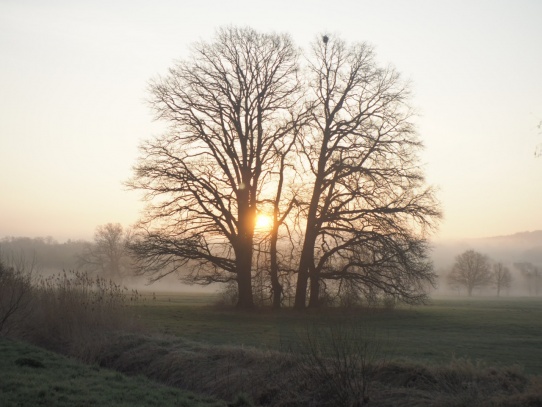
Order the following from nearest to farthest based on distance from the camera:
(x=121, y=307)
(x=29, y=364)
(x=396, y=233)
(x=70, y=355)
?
(x=29, y=364), (x=70, y=355), (x=121, y=307), (x=396, y=233)

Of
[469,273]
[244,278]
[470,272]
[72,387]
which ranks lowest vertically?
[72,387]

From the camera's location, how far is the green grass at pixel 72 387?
10.9 meters

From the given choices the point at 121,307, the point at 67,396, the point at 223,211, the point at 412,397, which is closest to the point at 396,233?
the point at 223,211

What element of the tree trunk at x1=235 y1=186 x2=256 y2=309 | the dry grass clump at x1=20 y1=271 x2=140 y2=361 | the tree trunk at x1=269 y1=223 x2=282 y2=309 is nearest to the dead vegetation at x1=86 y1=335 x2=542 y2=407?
the dry grass clump at x1=20 y1=271 x2=140 y2=361

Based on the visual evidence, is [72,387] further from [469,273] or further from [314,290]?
[469,273]

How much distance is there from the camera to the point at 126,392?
12242 millimetres

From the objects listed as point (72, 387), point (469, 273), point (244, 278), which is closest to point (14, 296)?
point (72, 387)

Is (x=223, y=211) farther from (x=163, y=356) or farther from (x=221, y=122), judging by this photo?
(x=163, y=356)

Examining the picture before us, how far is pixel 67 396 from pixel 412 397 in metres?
7.19

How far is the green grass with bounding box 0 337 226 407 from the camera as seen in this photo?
35.9 feet

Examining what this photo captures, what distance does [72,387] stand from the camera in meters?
12.0

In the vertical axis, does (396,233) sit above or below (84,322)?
above

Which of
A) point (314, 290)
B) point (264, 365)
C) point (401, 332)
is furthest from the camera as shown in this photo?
point (314, 290)

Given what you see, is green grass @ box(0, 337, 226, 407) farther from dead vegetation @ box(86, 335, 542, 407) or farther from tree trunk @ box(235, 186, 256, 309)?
tree trunk @ box(235, 186, 256, 309)
